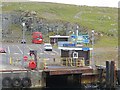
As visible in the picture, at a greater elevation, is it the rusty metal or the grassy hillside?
the grassy hillside

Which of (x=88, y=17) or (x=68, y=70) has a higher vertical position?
(x=88, y=17)

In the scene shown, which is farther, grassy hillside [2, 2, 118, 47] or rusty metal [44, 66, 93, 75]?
grassy hillside [2, 2, 118, 47]

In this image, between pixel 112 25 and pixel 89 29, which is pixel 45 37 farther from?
pixel 112 25

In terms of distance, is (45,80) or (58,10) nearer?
(45,80)

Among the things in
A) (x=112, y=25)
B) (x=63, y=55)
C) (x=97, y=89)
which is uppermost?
(x=112, y=25)

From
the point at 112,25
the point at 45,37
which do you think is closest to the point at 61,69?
the point at 45,37

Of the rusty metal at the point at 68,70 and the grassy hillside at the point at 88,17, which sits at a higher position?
the grassy hillside at the point at 88,17

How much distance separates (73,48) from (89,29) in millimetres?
65572

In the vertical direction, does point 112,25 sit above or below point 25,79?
above

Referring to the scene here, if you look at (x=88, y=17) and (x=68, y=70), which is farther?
(x=88, y=17)

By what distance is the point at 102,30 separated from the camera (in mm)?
105125

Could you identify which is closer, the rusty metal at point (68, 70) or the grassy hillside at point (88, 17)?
the rusty metal at point (68, 70)

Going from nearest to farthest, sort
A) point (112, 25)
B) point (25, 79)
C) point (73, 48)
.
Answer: point (25, 79) < point (73, 48) < point (112, 25)

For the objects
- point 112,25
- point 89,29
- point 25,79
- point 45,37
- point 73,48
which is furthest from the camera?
point 112,25
